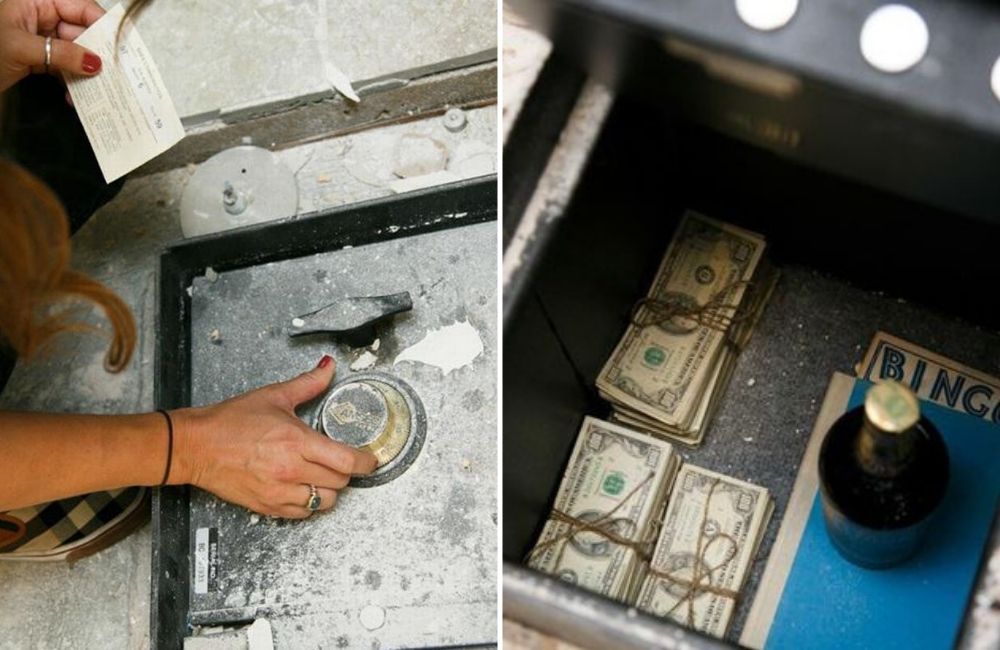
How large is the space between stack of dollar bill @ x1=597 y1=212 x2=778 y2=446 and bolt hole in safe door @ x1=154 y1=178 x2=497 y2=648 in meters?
0.19

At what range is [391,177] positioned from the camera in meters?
1.39

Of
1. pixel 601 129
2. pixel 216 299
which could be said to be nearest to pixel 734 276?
pixel 601 129

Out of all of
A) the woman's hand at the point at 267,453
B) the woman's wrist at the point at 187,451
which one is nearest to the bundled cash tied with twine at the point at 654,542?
the woman's hand at the point at 267,453

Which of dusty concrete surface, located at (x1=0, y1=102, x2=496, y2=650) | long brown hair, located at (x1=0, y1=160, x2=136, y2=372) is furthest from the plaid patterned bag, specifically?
long brown hair, located at (x1=0, y1=160, x2=136, y2=372)

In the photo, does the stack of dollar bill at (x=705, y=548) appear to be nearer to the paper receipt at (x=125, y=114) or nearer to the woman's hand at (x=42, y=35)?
the paper receipt at (x=125, y=114)

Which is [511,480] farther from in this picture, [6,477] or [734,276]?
[6,477]

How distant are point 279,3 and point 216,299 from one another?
50 cm

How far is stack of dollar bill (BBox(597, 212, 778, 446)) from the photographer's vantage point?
3.73ft

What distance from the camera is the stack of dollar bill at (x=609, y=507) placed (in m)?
1.06

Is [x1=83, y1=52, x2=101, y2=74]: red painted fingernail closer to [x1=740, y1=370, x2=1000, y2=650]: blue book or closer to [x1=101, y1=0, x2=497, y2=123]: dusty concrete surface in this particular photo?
[x1=101, y1=0, x2=497, y2=123]: dusty concrete surface

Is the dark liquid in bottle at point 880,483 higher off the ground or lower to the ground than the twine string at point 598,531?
higher

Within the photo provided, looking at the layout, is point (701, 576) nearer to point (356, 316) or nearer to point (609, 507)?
point (609, 507)

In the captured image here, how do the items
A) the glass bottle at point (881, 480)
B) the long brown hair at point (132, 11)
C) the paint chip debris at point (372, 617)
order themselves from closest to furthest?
the glass bottle at point (881, 480) < the paint chip debris at point (372, 617) < the long brown hair at point (132, 11)

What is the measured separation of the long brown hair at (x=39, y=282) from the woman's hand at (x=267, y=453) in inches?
8.3
